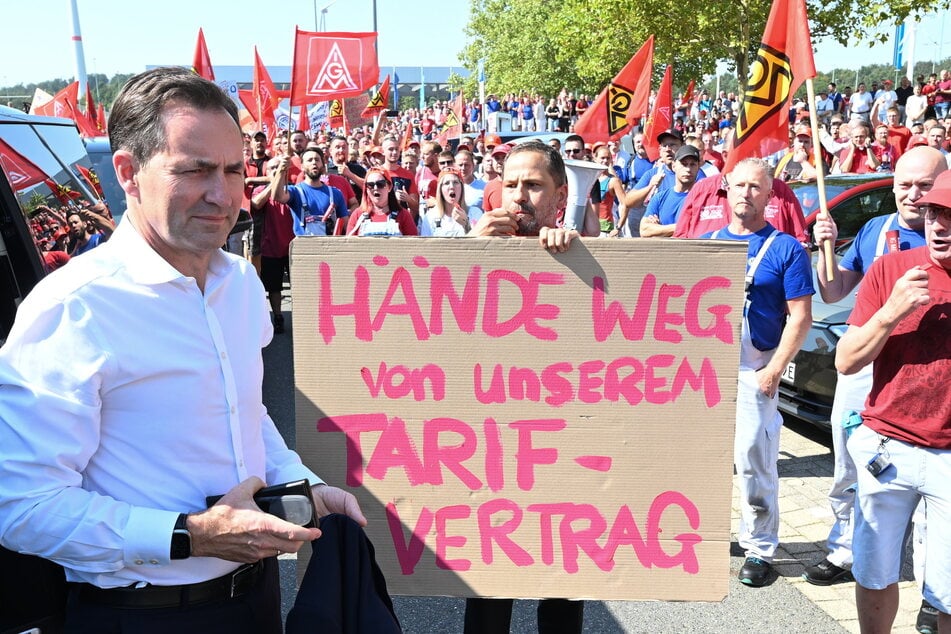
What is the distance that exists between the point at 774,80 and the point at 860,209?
441 centimetres

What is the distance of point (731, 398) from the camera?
2221mm

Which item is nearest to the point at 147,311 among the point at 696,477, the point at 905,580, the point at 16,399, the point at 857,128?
the point at 16,399

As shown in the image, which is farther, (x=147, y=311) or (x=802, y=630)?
(x=802, y=630)

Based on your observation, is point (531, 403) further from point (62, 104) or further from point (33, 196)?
point (62, 104)

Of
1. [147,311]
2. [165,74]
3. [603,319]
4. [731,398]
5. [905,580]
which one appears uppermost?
[165,74]

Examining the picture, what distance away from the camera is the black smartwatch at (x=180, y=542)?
1.53 meters

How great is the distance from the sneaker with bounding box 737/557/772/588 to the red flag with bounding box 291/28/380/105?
27.6 feet

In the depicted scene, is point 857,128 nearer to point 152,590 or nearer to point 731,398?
point 731,398

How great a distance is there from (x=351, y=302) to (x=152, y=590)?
2.82 feet

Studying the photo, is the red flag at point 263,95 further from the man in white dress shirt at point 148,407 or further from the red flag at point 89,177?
the man in white dress shirt at point 148,407

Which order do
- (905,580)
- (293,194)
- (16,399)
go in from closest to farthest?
(16,399) < (905,580) < (293,194)

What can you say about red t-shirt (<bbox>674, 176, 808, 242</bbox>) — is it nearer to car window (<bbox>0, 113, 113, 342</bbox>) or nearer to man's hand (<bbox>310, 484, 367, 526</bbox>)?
car window (<bbox>0, 113, 113, 342</bbox>)

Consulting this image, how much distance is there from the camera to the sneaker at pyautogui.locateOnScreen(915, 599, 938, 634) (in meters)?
3.49

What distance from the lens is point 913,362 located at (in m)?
2.74
